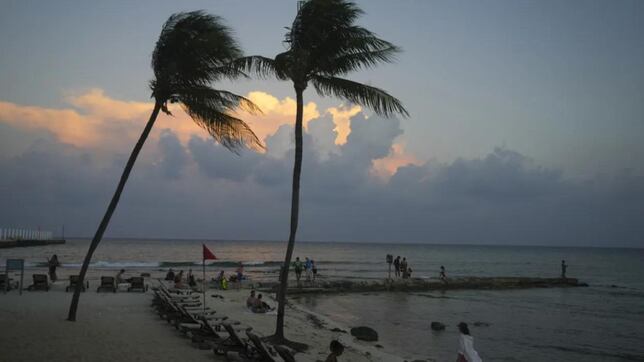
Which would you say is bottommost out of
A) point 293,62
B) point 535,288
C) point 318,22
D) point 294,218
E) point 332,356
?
point 535,288

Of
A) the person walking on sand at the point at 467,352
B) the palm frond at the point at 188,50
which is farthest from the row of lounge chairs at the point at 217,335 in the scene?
the palm frond at the point at 188,50

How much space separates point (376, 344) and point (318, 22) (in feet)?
36.3

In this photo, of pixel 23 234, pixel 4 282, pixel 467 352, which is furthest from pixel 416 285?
pixel 23 234

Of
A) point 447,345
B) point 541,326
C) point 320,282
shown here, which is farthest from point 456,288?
point 447,345

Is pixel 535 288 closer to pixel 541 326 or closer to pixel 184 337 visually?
pixel 541 326

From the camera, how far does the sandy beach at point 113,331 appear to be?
35.1 feet

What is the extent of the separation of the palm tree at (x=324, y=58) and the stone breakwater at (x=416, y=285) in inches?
860

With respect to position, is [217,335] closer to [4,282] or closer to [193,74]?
[193,74]

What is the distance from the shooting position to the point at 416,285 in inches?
1559

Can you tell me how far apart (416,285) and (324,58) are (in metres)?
30.3

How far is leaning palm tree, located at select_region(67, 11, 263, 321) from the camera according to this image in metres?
14.1

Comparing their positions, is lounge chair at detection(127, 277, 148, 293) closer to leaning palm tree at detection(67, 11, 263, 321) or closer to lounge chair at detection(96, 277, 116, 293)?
lounge chair at detection(96, 277, 116, 293)

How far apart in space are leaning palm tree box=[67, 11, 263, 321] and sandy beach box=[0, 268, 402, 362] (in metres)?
1.52

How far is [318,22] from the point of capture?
1259 centimetres
